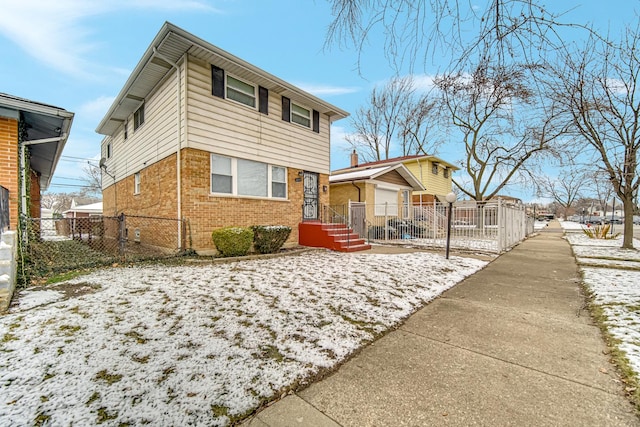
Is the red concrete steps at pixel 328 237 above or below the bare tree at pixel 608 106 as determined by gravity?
below

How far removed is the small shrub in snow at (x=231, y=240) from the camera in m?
7.30

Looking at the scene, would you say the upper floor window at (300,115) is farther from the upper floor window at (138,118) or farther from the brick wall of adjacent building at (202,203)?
the upper floor window at (138,118)

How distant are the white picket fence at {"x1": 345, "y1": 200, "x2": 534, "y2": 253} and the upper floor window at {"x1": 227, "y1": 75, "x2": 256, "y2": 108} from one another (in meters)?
5.50

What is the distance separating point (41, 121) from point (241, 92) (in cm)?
480

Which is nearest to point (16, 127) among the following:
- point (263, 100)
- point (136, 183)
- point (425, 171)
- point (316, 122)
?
point (136, 183)

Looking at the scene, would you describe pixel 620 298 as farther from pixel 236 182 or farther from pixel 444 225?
pixel 236 182

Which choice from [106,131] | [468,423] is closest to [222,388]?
[468,423]

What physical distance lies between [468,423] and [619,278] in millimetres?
6297

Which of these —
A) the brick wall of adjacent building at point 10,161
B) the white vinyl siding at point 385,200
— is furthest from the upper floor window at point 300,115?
the brick wall of adjacent building at point 10,161

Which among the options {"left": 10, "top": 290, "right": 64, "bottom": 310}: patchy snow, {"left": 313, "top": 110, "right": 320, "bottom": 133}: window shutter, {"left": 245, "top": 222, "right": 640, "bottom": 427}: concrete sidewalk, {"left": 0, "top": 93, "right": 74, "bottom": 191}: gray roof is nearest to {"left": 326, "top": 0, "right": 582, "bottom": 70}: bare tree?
{"left": 245, "top": 222, "right": 640, "bottom": 427}: concrete sidewalk

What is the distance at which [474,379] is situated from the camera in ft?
7.29

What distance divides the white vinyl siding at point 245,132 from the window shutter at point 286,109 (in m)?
0.15

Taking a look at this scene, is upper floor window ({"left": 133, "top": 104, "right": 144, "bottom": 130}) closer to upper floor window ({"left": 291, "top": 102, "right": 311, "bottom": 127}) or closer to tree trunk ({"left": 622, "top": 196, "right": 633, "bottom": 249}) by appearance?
upper floor window ({"left": 291, "top": 102, "right": 311, "bottom": 127})

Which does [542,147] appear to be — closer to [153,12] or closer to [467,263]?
[467,263]
